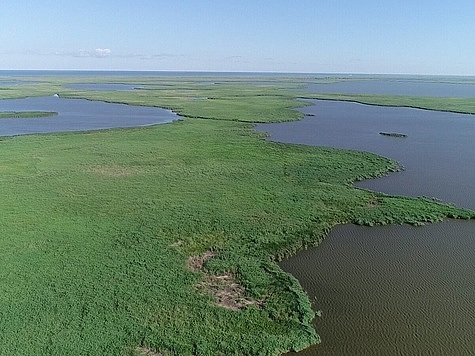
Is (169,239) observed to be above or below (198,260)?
above

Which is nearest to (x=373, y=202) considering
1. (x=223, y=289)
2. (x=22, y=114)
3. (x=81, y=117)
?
(x=223, y=289)

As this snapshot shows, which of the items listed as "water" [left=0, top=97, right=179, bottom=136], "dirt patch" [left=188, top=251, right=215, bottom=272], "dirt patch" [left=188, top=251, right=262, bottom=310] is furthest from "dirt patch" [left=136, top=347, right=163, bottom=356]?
"water" [left=0, top=97, right=179, bottom=136]

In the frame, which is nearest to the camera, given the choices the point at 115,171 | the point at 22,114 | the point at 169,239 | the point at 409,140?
the point at 169,239

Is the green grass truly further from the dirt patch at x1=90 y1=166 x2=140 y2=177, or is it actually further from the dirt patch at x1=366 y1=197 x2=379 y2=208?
the dirt patch at x1=366 y1=197 x2=379 y2=208

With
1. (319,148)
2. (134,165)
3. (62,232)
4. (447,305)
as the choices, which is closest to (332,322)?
(447,305)

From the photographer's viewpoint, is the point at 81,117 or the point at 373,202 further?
the point at 81,117

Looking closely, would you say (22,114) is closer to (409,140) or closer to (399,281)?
(409,140)
